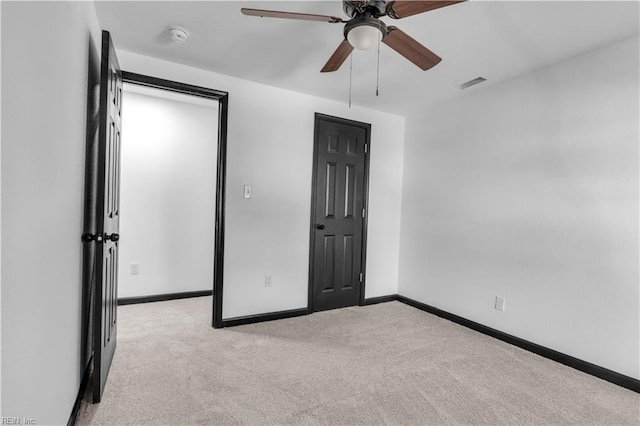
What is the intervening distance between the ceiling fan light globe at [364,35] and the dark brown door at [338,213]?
186 centimetres

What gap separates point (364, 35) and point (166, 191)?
3.17 meters

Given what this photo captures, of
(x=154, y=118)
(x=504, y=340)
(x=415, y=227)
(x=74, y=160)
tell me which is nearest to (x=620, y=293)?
(x=504, y=340)

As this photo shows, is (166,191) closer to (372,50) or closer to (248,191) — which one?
(248,191)

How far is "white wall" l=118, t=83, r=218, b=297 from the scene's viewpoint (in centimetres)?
385

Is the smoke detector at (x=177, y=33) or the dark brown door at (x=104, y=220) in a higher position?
the smoke detector at (x=177, y=33)

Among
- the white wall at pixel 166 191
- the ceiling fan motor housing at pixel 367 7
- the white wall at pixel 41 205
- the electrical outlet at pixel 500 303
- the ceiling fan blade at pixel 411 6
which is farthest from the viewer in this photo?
the white wall at pixel 166 191

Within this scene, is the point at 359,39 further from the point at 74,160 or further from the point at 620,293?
the point at 620,293

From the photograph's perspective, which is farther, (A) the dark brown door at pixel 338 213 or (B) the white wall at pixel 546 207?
(A) the dark brown door at pixel 338 213

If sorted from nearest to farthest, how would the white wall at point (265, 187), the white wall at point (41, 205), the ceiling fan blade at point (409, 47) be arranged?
1. the white wall at point (41, 205)
2. the ceiling fan blade at point (409, 47)
3. the white wall at point (265, 187)

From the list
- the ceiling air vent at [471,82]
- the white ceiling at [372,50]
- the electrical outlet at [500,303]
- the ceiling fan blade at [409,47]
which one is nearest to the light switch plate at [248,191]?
the white ceiling at [372,50]

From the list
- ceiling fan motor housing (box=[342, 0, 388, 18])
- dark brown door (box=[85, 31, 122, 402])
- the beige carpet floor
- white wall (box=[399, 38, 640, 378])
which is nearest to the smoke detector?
dark brown door (box=[85, 31, 122, 402])

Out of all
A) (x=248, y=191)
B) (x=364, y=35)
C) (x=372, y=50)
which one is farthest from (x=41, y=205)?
(x=372, y=50)

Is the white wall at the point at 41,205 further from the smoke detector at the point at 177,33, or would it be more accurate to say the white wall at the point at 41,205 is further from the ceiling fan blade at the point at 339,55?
the ceiling fan blade at the point at 339,55

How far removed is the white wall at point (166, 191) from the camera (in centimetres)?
385
